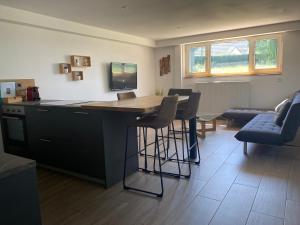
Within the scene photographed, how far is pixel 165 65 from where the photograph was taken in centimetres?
763

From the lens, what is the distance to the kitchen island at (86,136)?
2.69m

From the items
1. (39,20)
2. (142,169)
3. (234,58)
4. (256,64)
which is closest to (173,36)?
(234,58)

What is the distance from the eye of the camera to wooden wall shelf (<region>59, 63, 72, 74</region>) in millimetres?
4699

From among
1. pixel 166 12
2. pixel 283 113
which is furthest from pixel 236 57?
pixel 283 113

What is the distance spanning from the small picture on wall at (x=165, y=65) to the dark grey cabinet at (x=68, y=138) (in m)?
4.98

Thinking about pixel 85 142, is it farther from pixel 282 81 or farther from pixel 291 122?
pixel 282 81

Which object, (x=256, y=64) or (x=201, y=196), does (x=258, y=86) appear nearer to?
(x=256, y=64)

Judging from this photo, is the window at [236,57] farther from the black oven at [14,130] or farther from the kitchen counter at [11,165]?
the kitchen counter at [11,165]

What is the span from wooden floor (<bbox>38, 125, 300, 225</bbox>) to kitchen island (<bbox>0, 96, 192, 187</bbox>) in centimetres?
17

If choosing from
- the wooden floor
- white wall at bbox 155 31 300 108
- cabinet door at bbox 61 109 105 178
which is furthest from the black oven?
white wall at bbox 155 31 300 108

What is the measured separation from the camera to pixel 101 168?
2.77 m

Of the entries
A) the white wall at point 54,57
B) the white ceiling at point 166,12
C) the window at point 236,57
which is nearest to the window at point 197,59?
the window at point 236,57

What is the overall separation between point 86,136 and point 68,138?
353mm

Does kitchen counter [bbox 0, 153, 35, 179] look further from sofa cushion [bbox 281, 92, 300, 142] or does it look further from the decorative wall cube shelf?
the decorative wall cube shelf
